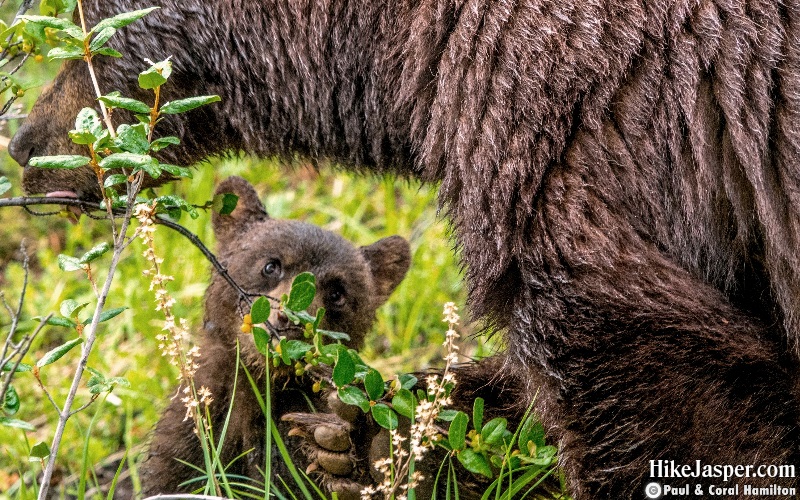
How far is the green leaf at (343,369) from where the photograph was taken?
299cm

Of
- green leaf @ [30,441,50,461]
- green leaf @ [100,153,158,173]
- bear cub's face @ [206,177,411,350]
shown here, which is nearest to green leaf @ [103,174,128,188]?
green leaf @ [100,153,158,173]

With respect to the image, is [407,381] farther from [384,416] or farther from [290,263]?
[290,263]

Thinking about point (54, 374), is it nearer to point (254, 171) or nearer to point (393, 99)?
point (254, 171)

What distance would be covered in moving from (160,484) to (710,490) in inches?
89.8

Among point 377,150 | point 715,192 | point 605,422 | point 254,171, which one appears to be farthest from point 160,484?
point 254,171

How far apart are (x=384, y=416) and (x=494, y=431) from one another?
40cm

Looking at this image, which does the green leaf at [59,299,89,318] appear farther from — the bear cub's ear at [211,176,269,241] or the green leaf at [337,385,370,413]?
the bear cub's ear at [211,176,269,241]

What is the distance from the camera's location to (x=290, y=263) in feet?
13.8

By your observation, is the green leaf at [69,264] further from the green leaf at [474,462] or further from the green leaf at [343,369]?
the green leaf at [474,462]

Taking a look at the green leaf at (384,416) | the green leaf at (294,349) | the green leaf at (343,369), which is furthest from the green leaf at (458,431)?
the green leaf at (294,349)

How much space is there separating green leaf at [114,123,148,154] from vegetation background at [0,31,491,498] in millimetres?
1138

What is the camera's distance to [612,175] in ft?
9.56

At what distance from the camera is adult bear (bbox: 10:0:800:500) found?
2.90 m

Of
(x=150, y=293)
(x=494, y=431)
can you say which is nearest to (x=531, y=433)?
(x=494, y=431)
